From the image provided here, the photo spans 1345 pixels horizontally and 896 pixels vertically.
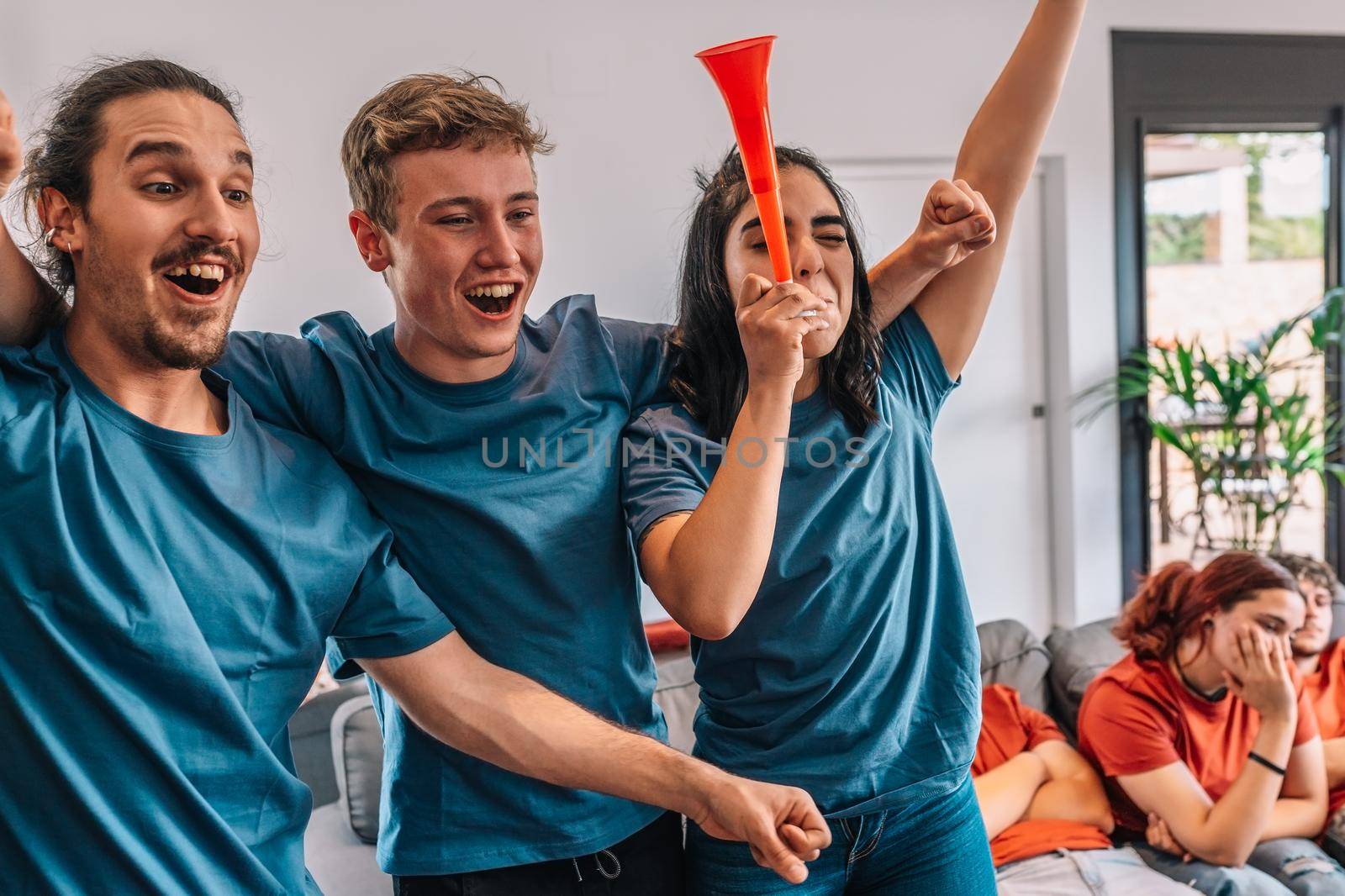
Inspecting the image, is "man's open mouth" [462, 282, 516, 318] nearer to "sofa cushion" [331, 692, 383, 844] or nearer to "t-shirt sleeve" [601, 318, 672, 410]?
"t-shirt sleeve" [601, 318, 672, 410]

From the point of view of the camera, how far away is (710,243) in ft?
4.58

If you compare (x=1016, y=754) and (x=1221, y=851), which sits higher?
(x=1016, y=754)

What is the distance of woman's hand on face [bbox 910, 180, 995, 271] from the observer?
1304 millimetres

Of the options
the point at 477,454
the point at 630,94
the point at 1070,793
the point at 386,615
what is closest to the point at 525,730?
the point at 386,615

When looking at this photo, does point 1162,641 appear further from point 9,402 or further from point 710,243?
point 9,402

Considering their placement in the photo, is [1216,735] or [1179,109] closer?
[1216,735]

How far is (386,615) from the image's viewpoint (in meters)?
1.22

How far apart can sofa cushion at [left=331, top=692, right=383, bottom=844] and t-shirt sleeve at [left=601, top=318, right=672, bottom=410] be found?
4.37 ft

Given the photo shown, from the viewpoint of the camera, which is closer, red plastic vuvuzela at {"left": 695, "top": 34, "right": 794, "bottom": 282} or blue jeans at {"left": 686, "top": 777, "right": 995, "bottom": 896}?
red plastic vuvuzela at {"left": 695, "top": 34, "right": 794, "bottom": 282}

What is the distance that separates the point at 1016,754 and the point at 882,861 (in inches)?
A: 58.8

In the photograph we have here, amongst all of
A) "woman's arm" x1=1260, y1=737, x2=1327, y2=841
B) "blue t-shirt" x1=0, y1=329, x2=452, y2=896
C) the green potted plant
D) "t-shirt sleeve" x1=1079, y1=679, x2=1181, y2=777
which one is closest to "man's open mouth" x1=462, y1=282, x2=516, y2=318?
"blue t-shirt" x1=0, y1=329, x2=452, y2=896

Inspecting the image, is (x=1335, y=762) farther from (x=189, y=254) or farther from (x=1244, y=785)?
(x=189, y=254)

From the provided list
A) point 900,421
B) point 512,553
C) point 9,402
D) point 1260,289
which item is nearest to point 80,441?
point 9,402

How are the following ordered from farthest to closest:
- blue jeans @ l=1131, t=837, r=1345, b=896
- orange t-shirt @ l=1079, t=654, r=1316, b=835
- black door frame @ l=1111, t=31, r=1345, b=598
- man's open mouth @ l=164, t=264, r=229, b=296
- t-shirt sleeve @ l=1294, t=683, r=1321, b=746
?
black door frame @ l=1111, t=31, r=1345, b=598 → t-shirt sleeve @ l=1294, t=683, r=1321, b=746 → orange t-shirt @ l=1079, t=654, r=1316, b=835 → blue jeans @ l=1131, t=837, r=1345, b=896 → man's open mouth @ l=164, t=264, r=229, b=296
